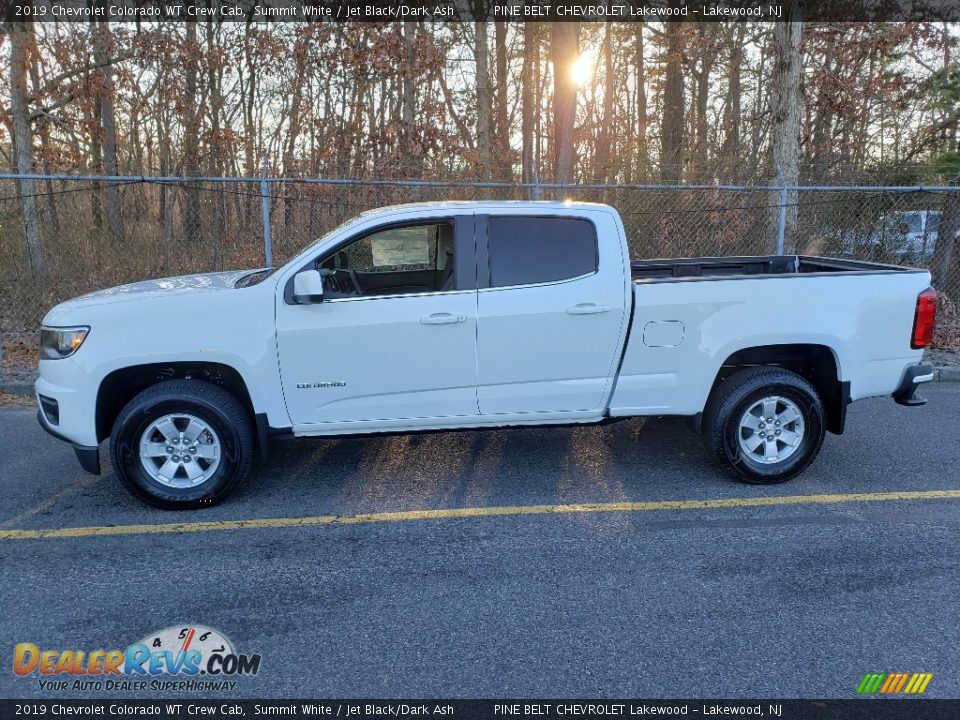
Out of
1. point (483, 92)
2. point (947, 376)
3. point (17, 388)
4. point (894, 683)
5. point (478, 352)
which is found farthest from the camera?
point (483, 92)

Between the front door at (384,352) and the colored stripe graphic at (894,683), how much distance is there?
102 inches

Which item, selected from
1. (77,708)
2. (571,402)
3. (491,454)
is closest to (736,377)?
(571,402)

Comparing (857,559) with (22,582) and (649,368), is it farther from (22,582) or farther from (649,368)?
(22,582)

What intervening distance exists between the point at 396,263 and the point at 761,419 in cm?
298

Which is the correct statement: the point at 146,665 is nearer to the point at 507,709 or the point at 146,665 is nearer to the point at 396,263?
the point at 507,709

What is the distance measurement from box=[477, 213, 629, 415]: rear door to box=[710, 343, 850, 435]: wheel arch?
883 millimetres

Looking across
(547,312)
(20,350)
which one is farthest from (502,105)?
(547,312)

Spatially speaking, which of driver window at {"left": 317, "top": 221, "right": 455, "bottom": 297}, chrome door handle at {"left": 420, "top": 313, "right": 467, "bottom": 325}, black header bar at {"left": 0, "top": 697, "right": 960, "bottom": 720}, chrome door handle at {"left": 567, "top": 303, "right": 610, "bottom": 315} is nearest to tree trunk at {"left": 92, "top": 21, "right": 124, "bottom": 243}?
driver window at {"left": 317, "top": 221, "right": 455, "bottom": 297}

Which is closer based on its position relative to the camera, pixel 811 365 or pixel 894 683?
pixel 894 683

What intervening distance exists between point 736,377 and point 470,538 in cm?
215

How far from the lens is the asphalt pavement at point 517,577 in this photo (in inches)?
113

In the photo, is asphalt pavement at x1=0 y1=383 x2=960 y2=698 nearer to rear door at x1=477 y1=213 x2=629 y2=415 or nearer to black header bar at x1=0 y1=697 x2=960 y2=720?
black header bar at x1=0 y1=697 x2=960 y2=720

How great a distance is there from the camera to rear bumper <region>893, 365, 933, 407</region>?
485cm

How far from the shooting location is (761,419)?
4.79 metres
